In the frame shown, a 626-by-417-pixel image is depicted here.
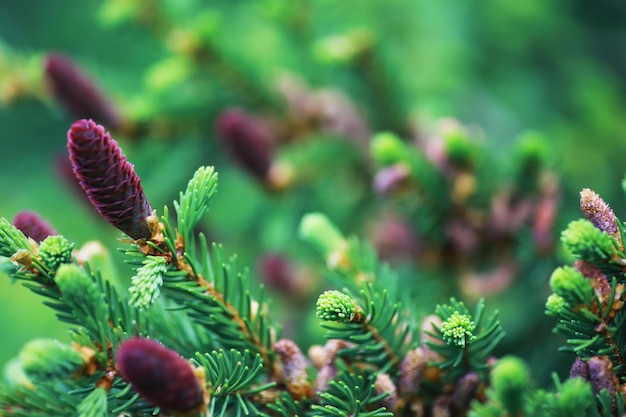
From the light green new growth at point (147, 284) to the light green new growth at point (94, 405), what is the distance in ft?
0.31

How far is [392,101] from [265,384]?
947 millimetres

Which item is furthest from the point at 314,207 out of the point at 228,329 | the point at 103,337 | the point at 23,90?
the point at 103,337

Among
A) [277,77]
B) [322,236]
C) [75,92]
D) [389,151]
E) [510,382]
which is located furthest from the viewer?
[277,77]

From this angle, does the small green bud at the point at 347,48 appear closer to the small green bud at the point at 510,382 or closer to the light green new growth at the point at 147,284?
the light green new growth at the point at 147,284

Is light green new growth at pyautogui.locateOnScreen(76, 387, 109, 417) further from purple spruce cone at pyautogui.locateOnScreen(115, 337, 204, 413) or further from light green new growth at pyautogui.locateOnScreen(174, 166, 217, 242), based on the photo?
light green new growth at pyautogui.locateOnScreen(174, 166, 217, 242)

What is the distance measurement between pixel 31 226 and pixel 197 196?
204 millimetres

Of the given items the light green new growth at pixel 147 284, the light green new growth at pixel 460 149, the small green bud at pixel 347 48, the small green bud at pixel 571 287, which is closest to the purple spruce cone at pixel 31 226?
the light green new growth at pixel 147 284

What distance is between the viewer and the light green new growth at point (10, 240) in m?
0.65

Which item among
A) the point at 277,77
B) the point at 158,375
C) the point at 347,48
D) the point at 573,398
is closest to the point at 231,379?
the point at 158,375

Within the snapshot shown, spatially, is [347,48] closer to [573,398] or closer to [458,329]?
[458,329]

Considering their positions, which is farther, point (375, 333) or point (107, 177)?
point (375, 333)

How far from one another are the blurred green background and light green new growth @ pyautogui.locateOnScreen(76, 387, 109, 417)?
2.42 ft

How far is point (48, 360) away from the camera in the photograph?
1.94 ft

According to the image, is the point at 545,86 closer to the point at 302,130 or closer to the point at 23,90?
the point at 302,130
